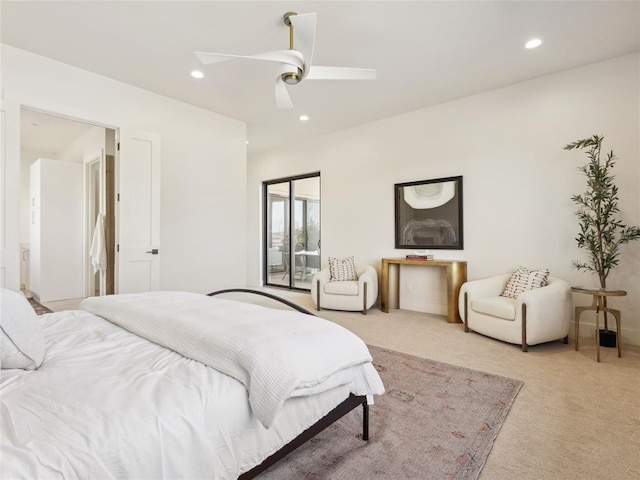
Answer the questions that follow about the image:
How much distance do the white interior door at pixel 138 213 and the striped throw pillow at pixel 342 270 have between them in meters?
2.46

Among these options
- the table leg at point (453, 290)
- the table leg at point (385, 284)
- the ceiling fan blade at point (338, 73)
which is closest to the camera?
the ceiling fan blade at point (338, 73)

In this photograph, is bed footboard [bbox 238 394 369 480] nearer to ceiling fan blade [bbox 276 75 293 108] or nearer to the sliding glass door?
ceiling fan blade [bbox 276 75 293 108]

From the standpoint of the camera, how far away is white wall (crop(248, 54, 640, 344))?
3.33 metres

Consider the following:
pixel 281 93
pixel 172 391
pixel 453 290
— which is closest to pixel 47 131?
pixel 281 93

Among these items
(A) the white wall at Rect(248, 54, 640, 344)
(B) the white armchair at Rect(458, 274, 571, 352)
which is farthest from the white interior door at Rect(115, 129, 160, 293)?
(B) the white armchair at Rect(458, 274, 571, 352)

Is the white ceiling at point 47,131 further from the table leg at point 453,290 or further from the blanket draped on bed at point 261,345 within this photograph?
the table leg at point 453,290

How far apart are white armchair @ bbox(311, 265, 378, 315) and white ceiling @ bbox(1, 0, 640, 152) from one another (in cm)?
253

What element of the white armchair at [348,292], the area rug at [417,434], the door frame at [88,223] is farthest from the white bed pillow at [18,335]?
the door frame at [88,223]

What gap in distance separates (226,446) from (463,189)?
13.8ft

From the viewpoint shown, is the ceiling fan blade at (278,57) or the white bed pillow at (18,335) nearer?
the white bed pillow at (18,335)

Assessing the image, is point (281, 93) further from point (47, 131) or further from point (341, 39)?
point (47, 131)

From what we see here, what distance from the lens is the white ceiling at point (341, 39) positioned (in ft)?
8.54

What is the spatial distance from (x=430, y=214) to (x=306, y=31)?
10.4 feet

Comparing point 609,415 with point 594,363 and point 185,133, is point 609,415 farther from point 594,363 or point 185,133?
point 185,133
